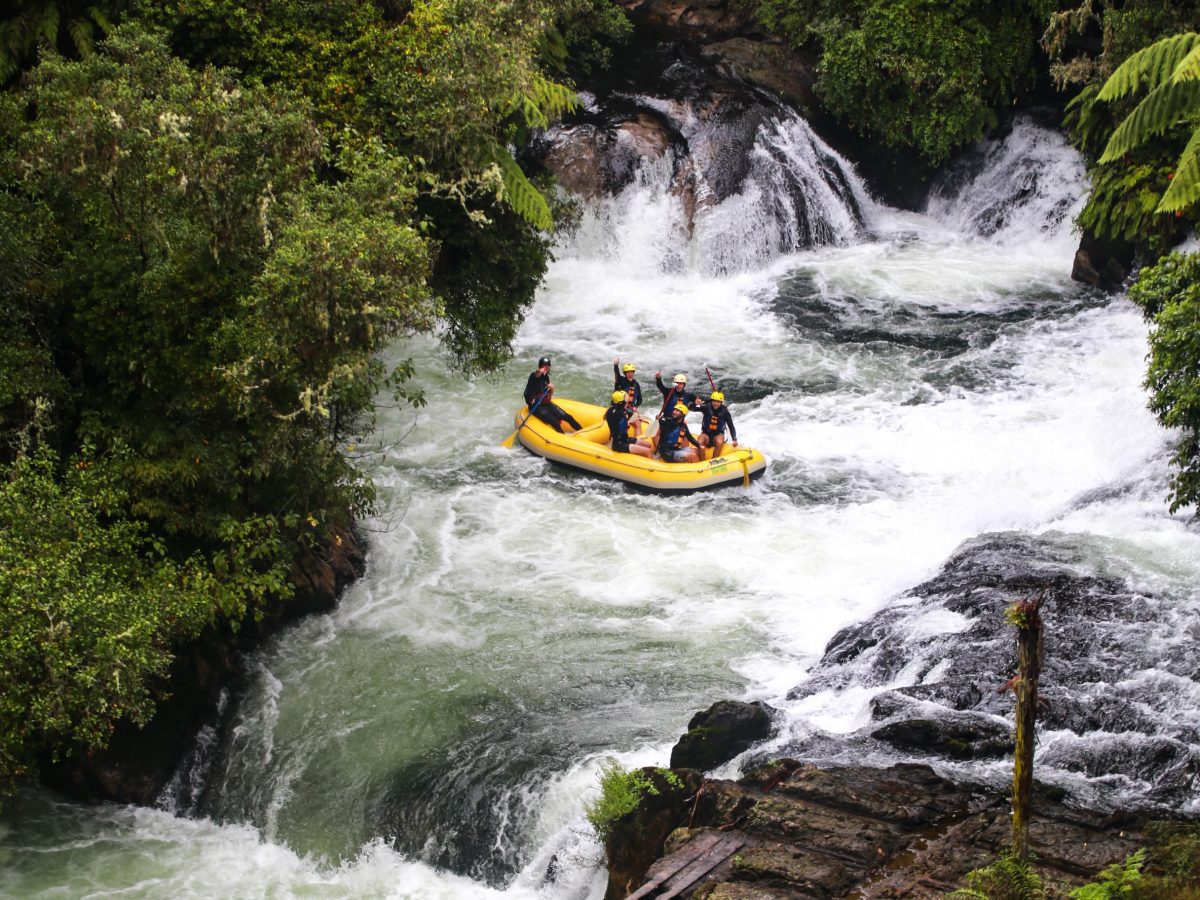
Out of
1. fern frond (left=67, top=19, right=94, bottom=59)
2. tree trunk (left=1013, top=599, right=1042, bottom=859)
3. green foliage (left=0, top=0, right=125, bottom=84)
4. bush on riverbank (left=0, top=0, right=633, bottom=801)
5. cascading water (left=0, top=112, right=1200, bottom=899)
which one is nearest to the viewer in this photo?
tree trunk (left=1013, top=599, right=1042, bottom=859)

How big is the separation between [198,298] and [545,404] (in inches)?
247

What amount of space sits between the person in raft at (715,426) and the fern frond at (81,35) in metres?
7.77

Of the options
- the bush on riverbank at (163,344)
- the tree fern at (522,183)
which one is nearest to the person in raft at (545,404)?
the tree fern at (522,183)

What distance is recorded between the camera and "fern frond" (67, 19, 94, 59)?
12484 mm

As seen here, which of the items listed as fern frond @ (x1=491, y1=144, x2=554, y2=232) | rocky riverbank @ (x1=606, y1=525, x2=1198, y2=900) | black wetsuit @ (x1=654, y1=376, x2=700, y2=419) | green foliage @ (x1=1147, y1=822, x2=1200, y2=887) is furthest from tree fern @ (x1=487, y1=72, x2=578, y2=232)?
green foliage @ (x1=1147, y1=822, x2=1200, y2=887)

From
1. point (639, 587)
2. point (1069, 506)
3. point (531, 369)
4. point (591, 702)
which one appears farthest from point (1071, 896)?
point (531, 369)

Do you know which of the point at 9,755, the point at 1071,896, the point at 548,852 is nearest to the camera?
the point at 1071,896

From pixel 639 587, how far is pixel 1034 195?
1300cm

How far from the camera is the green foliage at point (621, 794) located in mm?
9172

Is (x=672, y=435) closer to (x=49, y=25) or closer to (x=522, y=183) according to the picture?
(x=522, y=183)

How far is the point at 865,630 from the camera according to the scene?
38.0 ft

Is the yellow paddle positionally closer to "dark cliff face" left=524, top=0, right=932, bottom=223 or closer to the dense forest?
the dense forest

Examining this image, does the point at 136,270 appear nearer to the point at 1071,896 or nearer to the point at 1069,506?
the point at 1071,896

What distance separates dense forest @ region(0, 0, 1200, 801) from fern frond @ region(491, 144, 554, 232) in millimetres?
49
